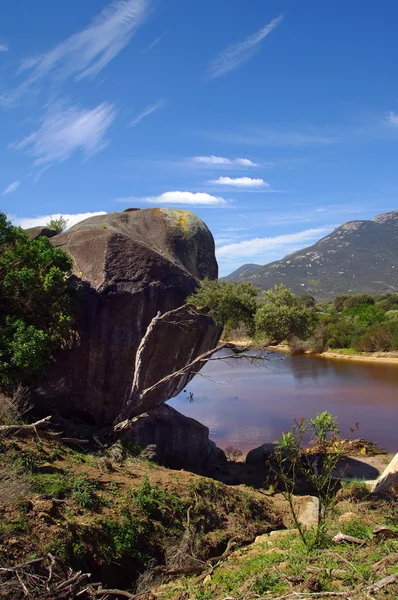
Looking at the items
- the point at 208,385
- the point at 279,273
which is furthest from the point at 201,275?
the point at 279,273

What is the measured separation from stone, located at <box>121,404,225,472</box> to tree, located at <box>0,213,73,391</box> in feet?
11.4

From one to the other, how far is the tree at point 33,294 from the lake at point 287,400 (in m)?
5.59

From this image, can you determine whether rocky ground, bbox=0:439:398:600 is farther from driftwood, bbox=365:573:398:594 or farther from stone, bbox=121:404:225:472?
stone, bbox=121:404:225:472

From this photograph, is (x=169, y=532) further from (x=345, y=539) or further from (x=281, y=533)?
(x=345, y=539)

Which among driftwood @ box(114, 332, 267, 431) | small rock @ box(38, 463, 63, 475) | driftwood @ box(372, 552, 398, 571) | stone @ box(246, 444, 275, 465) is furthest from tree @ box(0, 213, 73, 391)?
driftwood @ box(372, 552, 398, 571)

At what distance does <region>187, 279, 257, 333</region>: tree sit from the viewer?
15.0 meters

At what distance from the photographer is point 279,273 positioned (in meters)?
136

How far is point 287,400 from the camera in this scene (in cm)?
2727

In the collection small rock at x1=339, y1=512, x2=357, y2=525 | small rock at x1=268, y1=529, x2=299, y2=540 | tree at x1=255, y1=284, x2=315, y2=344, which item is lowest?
small rock at x1=268, y1=529, x2=299, y2=540

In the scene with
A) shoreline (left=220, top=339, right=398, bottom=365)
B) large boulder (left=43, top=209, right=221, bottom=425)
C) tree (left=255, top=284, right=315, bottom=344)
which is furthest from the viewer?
shoreline (left=220, top=339, right=398, bottom=365)

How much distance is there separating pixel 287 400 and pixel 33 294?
18.6 meters

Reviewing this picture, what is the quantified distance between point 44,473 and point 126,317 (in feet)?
18.9

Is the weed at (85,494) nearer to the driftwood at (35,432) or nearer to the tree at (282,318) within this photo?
the driftwood at (35,432)

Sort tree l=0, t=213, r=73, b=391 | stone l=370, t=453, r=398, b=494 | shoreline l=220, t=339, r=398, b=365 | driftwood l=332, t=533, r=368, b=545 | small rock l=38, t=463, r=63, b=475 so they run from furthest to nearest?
shoreline l=220, t=339, r=398, b=365 < stone l=370, t=453, r=398, b=494 < tree l=0, t=213, r=73, b=391 < small rock l=38, t=463, r=63, b=475 < driftwood l=332, t=533, r=368, b=545
